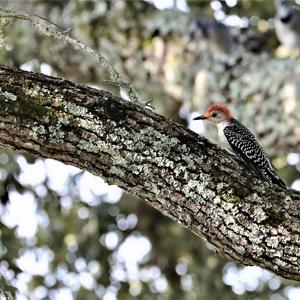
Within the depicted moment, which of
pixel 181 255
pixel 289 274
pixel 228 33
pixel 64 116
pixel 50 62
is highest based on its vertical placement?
pixel 228 33

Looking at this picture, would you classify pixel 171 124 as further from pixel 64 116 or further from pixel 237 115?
pixel 237 115

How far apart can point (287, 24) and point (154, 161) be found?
12.4 ft

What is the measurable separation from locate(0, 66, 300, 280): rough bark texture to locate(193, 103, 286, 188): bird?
106cm

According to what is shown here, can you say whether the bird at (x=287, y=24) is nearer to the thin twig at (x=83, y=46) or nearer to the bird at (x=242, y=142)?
the bird at (x=242, y=142)

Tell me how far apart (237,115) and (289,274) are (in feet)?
8.84

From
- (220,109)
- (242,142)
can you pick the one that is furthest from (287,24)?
(242,142)

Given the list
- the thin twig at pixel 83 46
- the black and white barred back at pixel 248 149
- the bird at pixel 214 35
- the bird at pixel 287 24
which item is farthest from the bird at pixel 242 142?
the thin twig at pixel 83 46

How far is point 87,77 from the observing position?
6.31 meters

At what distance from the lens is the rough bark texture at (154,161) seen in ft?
9.52

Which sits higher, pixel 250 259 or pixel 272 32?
pixel 272 32

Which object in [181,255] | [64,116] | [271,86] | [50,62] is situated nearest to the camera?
[64,116]

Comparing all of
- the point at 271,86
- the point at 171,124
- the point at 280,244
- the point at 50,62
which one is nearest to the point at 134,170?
the point at 171,124

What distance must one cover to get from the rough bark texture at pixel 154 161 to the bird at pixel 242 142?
106cm

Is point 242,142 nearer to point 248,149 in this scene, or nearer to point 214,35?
point 248,149
